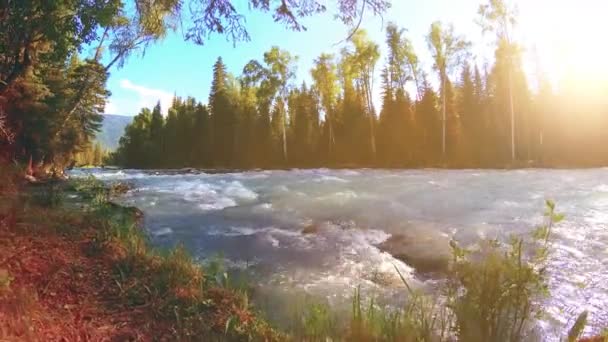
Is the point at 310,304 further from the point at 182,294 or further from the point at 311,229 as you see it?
the point at 311,229

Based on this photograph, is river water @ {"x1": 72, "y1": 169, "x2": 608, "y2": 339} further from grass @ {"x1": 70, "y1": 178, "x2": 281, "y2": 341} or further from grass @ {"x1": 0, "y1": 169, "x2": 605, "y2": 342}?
grass @ {"x1": 70, "y1": 178, "x2": 281, "y2": 341}

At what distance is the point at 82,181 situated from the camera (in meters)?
13.2

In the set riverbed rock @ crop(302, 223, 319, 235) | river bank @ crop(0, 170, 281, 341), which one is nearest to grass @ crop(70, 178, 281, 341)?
river bank @ crop(0, 170, 281, 341)

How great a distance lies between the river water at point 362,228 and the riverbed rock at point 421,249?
6.7 inches

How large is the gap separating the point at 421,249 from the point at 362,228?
1.70 meters

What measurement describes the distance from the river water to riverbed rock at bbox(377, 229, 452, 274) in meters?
0.17

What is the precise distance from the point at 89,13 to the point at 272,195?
6805 millimetres

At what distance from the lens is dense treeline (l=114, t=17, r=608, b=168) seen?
3466 centimetres

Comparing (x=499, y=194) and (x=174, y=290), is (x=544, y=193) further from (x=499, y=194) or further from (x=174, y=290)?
(x=174, y=290)

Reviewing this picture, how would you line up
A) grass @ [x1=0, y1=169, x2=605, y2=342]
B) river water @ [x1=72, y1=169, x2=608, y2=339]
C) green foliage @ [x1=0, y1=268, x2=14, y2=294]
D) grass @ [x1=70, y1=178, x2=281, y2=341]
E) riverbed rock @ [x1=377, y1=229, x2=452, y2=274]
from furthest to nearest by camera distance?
riverbed rock @ [x1=377, y1=229, x2=452, y2=274] → river water @ [x1=72, y1=169, x2=608, y2=339] → grass @ [x1=70, y1=178, x2=281, y2=341] → green foliage @ [x1=0, y1=268, x2=14, y2=294] → grass @ [x1=0, y1=169, x2=605, y2=342]

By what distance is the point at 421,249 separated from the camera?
6145mm

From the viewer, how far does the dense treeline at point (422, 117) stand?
3466cm

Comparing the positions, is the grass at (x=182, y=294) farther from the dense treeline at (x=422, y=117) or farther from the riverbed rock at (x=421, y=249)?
the dense treeline at (x=422, y=117)

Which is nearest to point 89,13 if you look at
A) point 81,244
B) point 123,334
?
point 81,244
